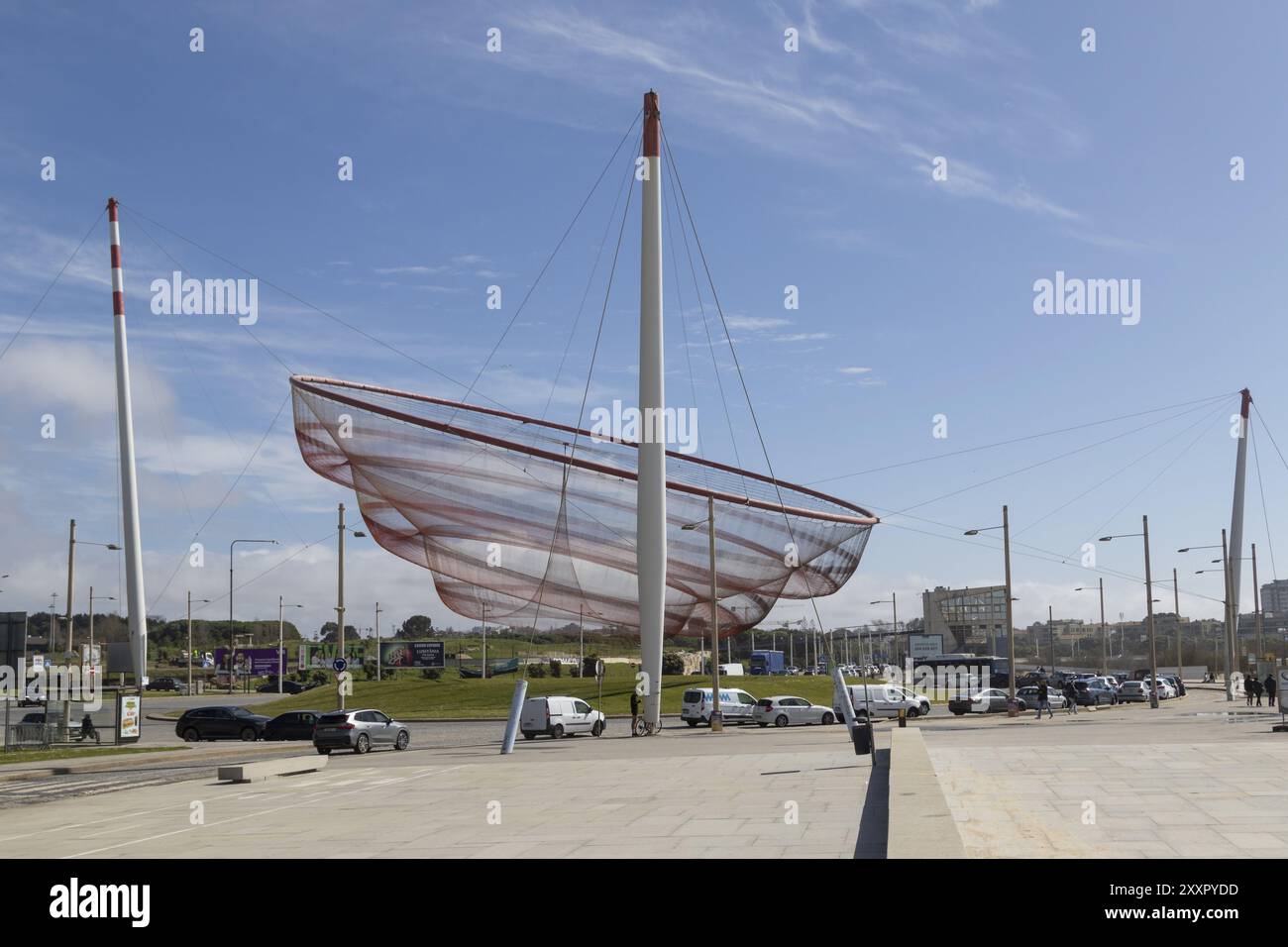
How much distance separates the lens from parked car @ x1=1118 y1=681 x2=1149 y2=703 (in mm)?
67312

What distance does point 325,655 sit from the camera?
141 meters

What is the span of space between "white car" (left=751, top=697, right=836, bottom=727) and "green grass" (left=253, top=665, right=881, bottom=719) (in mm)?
9910

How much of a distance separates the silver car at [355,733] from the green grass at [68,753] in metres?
5.55

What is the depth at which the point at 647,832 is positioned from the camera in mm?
14266

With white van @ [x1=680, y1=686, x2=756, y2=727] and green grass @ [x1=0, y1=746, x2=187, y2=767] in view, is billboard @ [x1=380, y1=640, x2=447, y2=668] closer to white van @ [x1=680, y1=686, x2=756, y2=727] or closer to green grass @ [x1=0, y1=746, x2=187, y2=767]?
white van @ [x1=680, y1=686, x2=756, y2=727]

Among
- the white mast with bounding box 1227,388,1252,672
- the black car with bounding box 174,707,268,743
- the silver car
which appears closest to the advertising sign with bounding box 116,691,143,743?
the black car with bounding box 174,707,268,743

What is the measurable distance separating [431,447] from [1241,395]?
60722 mm

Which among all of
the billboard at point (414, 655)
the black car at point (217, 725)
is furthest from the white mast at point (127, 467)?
the billboard at point (414, 655)

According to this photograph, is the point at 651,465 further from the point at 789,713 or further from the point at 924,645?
the point at 924,645

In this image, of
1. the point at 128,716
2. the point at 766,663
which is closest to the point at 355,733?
the point at 128,716

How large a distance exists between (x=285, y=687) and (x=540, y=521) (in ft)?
142

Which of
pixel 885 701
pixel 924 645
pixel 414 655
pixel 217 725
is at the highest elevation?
pixel 885 701
